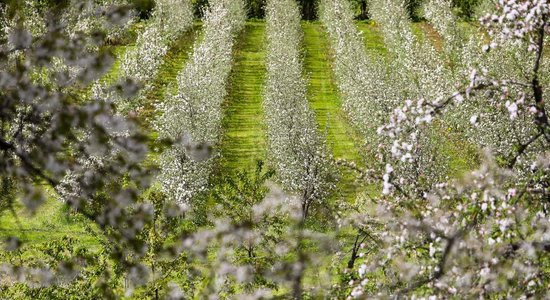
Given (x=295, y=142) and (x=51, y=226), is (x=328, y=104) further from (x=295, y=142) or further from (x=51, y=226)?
(x=51, y=226)

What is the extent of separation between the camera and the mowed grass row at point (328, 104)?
34734 millimetres

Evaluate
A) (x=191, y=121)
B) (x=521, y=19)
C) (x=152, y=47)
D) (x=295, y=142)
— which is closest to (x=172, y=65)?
(x=152, y=47)

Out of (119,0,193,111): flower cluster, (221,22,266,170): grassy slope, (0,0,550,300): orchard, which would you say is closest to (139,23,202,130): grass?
(0,0,550,300): orchard

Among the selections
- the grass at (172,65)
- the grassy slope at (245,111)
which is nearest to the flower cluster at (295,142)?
the grassy slope at (245,111)

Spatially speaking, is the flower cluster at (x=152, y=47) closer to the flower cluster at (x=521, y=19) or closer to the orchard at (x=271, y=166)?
the orchard at (x=271, y=166)

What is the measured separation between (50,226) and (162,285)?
20.2m

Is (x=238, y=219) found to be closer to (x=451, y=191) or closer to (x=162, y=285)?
(x=162, y=285)

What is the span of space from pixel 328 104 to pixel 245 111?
22.3 feet

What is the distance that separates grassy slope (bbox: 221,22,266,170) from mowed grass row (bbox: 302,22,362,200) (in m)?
4.34

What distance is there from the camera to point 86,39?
456cm

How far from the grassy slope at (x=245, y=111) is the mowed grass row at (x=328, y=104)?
14.2ft

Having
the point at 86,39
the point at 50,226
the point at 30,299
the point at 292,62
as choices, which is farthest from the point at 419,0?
the point at 86,39

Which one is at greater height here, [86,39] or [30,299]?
[86,39]

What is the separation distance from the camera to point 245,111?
153 ft
